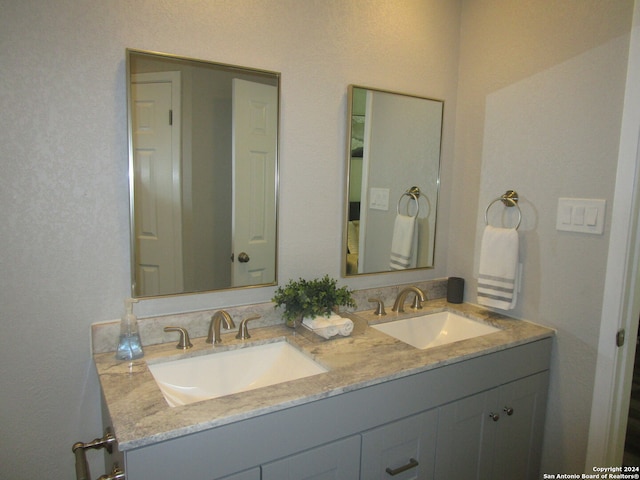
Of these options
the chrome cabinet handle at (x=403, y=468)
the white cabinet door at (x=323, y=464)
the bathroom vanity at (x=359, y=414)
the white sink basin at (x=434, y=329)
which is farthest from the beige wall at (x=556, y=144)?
the white cabinet door at (x=323, y=464)

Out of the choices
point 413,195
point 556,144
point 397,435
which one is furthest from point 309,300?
point 556,144

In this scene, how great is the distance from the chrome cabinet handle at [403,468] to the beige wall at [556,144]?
2.40 ft

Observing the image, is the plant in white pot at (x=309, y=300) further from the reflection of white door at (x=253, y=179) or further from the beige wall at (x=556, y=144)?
the beige wall at (x=556, y=144)

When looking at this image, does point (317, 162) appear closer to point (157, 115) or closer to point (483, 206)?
point (157, 115)

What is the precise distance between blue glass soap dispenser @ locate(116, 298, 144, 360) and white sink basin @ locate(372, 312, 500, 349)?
872mm

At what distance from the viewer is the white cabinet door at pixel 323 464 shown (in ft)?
3.46

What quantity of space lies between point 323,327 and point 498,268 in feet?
2.60

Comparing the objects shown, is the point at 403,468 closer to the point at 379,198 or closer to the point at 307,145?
the point at 379,198

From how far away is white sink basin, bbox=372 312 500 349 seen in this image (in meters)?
1.72

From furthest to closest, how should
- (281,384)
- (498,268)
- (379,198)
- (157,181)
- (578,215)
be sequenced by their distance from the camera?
(379,198) < (498,268) < (578,215) < (157,181) < (281,384)

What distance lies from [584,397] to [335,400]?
1.06m

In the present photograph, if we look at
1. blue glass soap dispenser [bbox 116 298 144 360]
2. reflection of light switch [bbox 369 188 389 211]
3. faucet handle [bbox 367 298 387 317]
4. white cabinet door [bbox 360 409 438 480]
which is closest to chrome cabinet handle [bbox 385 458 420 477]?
white cabinet door [bbox 360 409 438 480]

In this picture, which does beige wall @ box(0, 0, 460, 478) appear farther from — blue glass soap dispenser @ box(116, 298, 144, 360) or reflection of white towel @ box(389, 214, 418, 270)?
reflection of white towel @ box(389, 214, 418, 270)

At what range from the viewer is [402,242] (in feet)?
6.24
